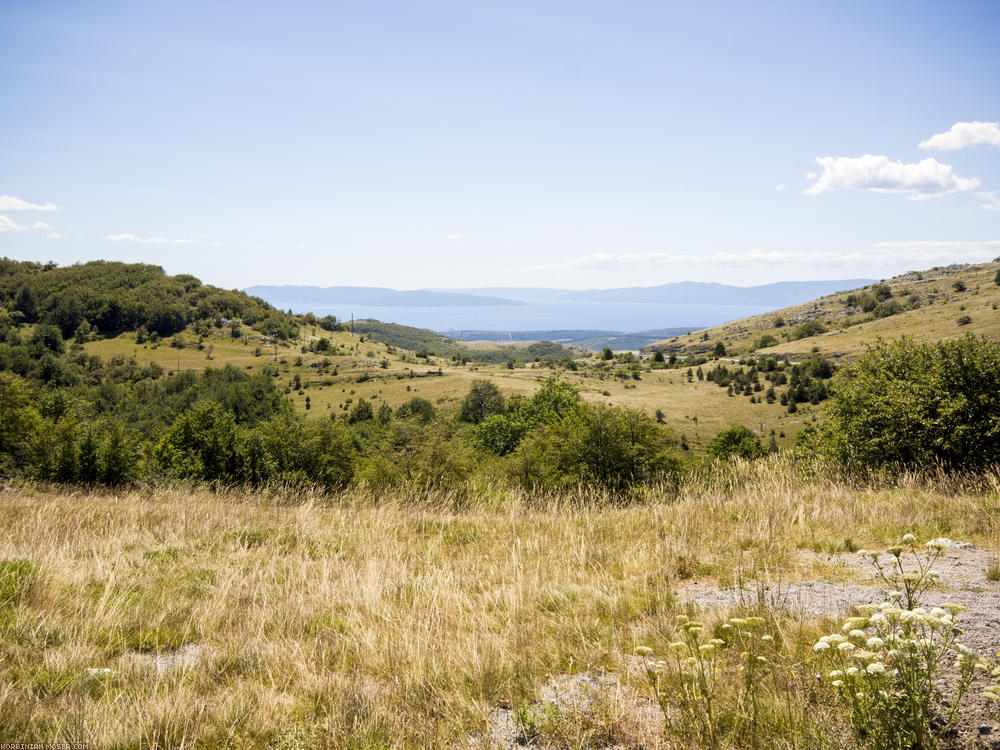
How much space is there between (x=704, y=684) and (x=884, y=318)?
168708mm

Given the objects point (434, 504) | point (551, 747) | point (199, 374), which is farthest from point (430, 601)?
point (199, 374)

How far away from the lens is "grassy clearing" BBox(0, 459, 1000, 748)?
307 centimetres

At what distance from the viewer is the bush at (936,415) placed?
37.5 ft

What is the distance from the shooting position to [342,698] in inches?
128

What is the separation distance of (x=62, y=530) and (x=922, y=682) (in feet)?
31.7

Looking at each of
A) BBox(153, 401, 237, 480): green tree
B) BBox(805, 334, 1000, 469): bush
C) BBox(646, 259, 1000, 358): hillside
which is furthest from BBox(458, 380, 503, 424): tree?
BBox(805, 334, 1000, 469): bush

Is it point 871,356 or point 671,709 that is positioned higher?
point 871,356

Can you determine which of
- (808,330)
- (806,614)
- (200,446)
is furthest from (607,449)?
(808,330)

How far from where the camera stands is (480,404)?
9850 centimetres

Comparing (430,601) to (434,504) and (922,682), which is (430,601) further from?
(434,504)

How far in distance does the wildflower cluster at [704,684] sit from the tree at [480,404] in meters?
89.9

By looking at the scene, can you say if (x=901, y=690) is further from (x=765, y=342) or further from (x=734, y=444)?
(x=765, y=342)

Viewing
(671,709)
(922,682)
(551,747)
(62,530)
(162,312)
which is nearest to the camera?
(922,682)

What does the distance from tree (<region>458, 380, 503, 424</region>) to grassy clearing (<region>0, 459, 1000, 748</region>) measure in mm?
85880
